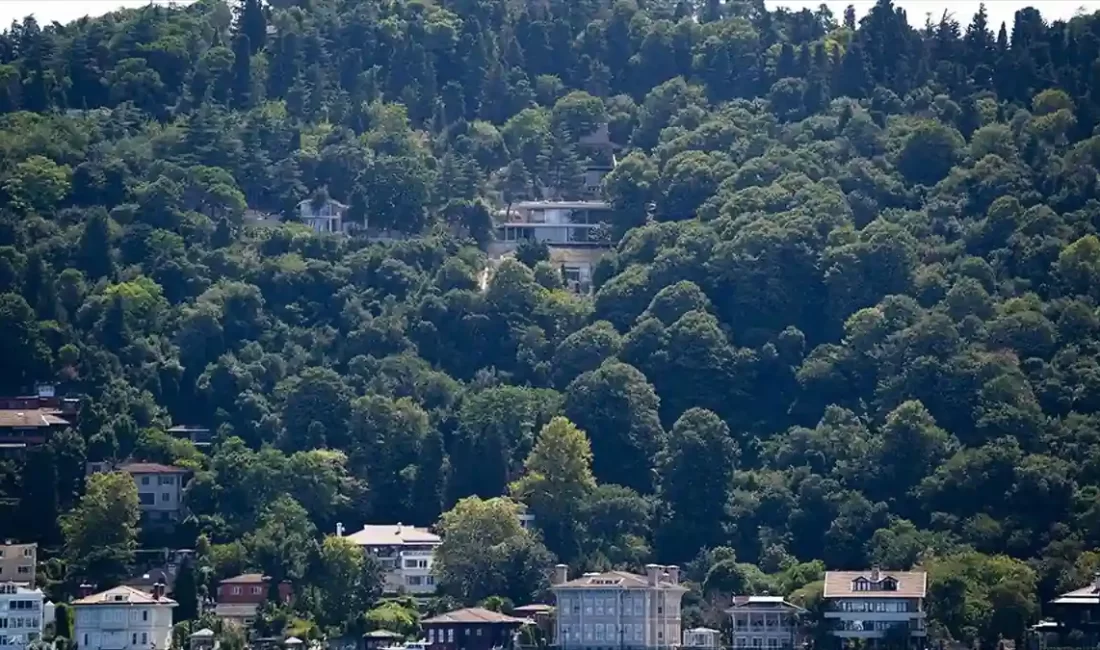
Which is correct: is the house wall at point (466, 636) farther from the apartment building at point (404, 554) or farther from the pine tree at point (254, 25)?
the pine tree at point (254, 25)

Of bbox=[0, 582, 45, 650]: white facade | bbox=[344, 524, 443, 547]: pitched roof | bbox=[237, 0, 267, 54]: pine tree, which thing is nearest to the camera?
bbox=[0, 582, 45, 650]: white facade

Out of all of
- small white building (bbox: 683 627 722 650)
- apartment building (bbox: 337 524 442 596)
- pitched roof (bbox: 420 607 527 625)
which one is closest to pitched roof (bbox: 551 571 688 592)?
small white building (bbox: 683 627 722 650)

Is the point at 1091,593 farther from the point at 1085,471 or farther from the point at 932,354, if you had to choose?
the point at 932,354

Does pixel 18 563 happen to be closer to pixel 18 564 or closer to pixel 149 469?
pixel 18 564

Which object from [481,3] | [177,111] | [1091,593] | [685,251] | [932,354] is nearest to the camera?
[1091,593]

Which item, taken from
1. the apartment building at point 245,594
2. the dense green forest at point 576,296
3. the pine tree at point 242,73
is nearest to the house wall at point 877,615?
the dense green forest at point 576,296

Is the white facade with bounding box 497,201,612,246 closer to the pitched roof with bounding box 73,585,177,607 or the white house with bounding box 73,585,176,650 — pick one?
the pitched roof with bounding box 73,585,177,607

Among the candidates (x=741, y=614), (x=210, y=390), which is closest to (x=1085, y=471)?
(x=741, y=614)
